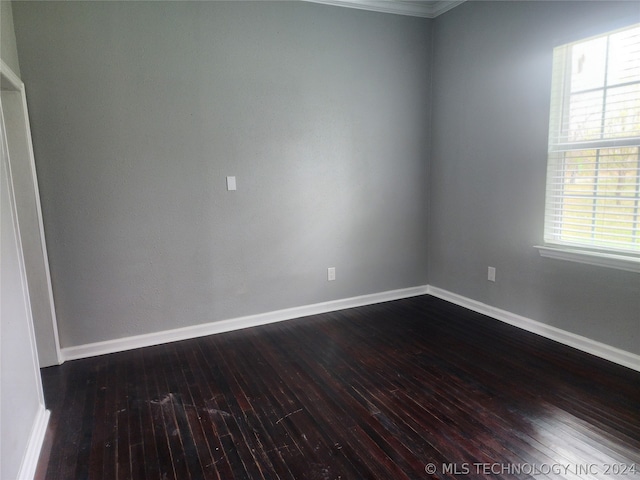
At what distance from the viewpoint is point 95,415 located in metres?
2.14

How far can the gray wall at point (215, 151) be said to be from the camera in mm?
2703

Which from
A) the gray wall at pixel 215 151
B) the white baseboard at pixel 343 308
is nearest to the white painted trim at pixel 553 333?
the white baseboard at pixel 343 308

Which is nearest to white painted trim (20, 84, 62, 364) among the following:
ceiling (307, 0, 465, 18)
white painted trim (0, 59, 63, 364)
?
white painted trim (0, 59, 63, 364)

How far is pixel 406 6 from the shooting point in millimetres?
3576

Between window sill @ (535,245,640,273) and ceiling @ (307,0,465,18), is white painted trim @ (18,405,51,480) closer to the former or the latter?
window sill @ (535,245,640,273)

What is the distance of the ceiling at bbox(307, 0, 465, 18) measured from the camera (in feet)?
11.2

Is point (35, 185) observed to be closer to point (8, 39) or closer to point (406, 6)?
point (8, 39)

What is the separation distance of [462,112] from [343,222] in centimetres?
149

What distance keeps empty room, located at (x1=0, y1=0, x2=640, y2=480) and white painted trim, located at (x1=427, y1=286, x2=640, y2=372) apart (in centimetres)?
2

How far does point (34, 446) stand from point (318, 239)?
2.40m

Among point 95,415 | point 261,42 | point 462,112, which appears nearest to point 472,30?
point 462,112

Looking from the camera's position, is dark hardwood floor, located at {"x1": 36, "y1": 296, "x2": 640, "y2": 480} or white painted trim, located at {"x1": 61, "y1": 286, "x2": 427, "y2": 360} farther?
white painted trim, located at {"x1": 61, "y1": 286, "x2": 427, "y2": 360}

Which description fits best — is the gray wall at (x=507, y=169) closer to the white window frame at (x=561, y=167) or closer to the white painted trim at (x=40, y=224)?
the white window frame at (x=561, y=167)

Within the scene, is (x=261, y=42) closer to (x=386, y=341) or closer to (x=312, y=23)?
(x=312, y=23)
